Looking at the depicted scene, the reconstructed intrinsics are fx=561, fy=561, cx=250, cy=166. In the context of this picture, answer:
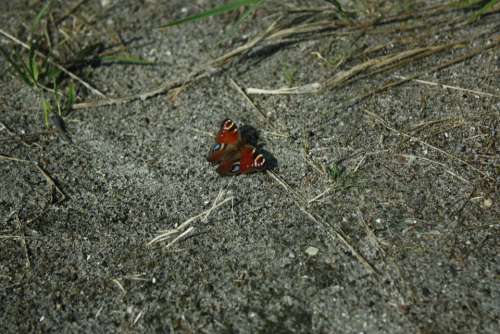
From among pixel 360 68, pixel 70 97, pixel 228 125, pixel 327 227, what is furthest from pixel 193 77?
pixel 327 227

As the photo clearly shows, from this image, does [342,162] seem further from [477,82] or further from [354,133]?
[477,82]

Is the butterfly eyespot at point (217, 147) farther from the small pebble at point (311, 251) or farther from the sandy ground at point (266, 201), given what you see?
the small pebble at point (311, 251)

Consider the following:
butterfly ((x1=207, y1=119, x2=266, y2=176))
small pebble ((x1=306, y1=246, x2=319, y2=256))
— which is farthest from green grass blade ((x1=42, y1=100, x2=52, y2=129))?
small pebble ((x1=306, y1=246, x2=319, y2=256))

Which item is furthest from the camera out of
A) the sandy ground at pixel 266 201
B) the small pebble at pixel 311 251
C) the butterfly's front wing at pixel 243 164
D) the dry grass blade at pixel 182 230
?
the butterfly's front wing at pixel 243 164

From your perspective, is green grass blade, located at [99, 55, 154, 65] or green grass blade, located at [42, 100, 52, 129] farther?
green grass blade, located at [99, 55, 154, 65]

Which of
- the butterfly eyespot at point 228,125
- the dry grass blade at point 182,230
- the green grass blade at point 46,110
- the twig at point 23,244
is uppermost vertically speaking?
the green grass blade at point 46,110

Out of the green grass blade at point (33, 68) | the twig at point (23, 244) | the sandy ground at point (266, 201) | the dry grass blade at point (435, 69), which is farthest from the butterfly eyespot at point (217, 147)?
the green grass blade at point (33, 68)

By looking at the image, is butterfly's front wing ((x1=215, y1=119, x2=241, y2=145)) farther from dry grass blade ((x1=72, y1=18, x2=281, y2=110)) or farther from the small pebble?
the small pebble
